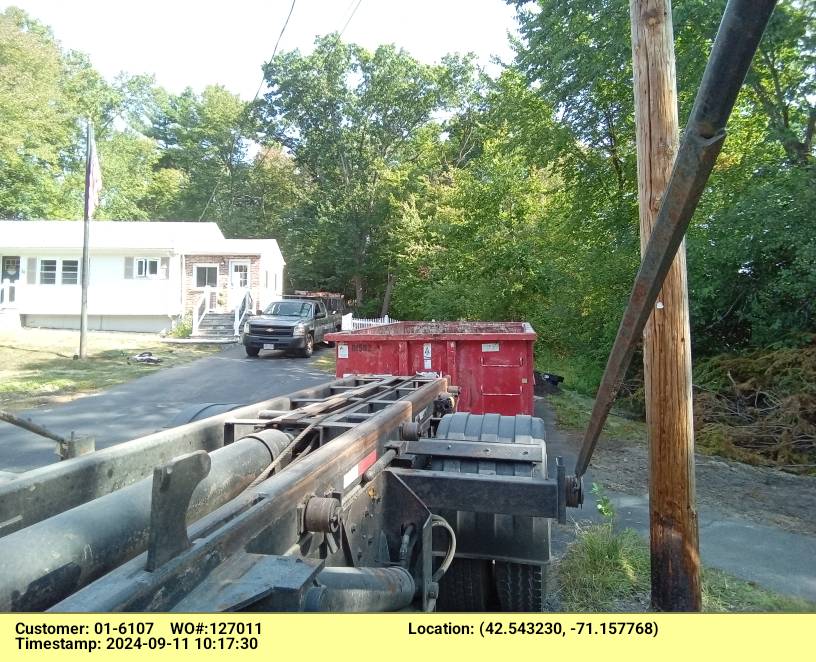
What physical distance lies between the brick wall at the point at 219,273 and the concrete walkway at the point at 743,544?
23.4 meters

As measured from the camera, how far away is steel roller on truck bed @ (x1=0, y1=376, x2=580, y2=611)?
151 cm

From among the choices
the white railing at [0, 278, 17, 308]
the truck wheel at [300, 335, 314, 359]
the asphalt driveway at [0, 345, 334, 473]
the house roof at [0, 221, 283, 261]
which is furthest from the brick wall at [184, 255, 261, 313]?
the asphalt driveway at [0, 345, 334, 473]

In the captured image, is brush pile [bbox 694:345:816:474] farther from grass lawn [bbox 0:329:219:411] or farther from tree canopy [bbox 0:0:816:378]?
grass lawn [bbox 0:329:219:411]

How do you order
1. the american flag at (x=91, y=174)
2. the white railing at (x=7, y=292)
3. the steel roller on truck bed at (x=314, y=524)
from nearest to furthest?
the steel roller on truck bed at (x=314, y=524)
the american flag at (x=91, y=174)
the white railing at (x=7, y=292)

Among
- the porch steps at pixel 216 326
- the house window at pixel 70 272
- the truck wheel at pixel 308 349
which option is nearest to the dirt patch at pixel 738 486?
the truck wheel at pixel 308 349

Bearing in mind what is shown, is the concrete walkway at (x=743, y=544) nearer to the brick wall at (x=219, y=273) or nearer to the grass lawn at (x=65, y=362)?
the grass lawn at (x=65, y=362)

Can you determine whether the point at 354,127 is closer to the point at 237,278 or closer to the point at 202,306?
the point at 237,278

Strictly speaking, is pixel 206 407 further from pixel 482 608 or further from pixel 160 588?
pixel 160 588

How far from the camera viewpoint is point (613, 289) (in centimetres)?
1218

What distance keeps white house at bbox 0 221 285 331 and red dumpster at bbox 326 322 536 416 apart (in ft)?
59.9

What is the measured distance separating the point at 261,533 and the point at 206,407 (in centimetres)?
267

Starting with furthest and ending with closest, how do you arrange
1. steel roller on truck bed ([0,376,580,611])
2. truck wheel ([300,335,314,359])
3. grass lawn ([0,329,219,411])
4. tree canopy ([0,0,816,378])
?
truck wheel ([300,335,314,359]) < grass lawn ([0,329,219,411]) < tree canopy ([0,0,816,378]) < steel roller on truck bed ([0,376,580,611])

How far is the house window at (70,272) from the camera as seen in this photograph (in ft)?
88.1

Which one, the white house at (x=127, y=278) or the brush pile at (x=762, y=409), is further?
the white house at (x=127, y=278)
